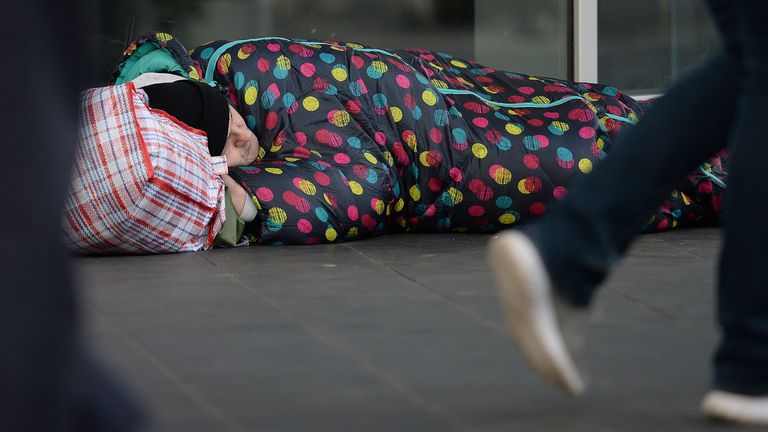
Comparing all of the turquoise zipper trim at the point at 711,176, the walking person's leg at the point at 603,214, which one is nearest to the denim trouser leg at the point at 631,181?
the walking person's leg at the point at 603,214

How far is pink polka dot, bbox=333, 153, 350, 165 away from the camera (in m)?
3.44

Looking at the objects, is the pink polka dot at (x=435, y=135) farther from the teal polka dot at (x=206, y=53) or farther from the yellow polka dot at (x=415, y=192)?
the teal polka dot at (x=206, y=53)

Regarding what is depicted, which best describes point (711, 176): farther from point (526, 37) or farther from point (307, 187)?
point (526, 37)

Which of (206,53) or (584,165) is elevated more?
(206,53)

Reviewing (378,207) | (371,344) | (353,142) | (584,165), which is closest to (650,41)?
Answer: (584,165)

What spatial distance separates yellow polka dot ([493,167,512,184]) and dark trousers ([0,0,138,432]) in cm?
267

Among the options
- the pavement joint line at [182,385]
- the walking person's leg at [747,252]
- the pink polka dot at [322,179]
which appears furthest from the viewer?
the pink polka dot at [322,179]

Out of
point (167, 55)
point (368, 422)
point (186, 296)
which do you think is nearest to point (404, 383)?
point (368, 422)

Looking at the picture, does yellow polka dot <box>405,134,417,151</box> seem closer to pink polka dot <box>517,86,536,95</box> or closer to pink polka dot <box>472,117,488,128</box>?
pink polka dot <box>472,117,488,128</box>

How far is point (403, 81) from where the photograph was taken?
3.60 meters

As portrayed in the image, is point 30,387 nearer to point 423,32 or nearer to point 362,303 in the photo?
point 362,303

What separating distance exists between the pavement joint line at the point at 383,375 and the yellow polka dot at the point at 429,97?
1301mm

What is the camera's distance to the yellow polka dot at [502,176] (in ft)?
11.5

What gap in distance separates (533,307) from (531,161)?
2.07 meters
